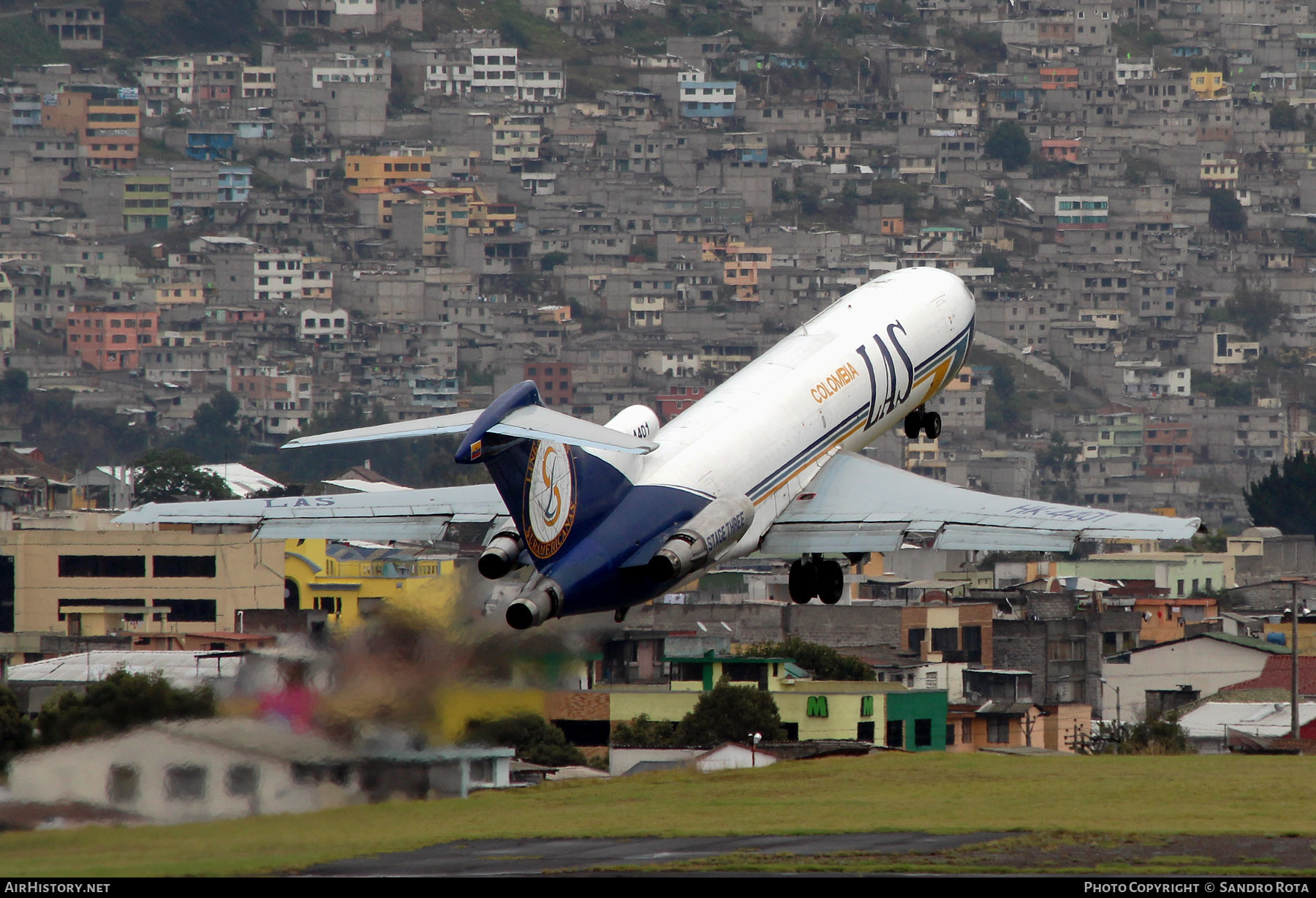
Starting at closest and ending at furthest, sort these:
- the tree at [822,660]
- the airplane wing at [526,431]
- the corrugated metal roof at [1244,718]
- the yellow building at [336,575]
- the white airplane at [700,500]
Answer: the airplane wing at [526,431] < the white airplane at [700,500] < the corrugated metal roof at [1244,718] < the tree at [822,660] < the yellow building at [336,575]

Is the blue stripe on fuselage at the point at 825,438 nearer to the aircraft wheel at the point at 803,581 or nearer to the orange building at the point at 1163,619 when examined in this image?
the aircraft wheel at the point at 803,581

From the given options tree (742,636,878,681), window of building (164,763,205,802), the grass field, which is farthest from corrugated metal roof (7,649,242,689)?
tree (742,636,878,681)

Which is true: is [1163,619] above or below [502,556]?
below

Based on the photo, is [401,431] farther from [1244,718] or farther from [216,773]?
[1244,718]

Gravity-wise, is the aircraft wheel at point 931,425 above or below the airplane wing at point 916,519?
above

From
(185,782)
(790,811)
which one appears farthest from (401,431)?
(790,811)

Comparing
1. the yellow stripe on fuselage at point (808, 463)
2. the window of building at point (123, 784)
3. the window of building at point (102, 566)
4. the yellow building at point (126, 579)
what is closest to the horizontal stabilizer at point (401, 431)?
the window of building at point (123, 784)
